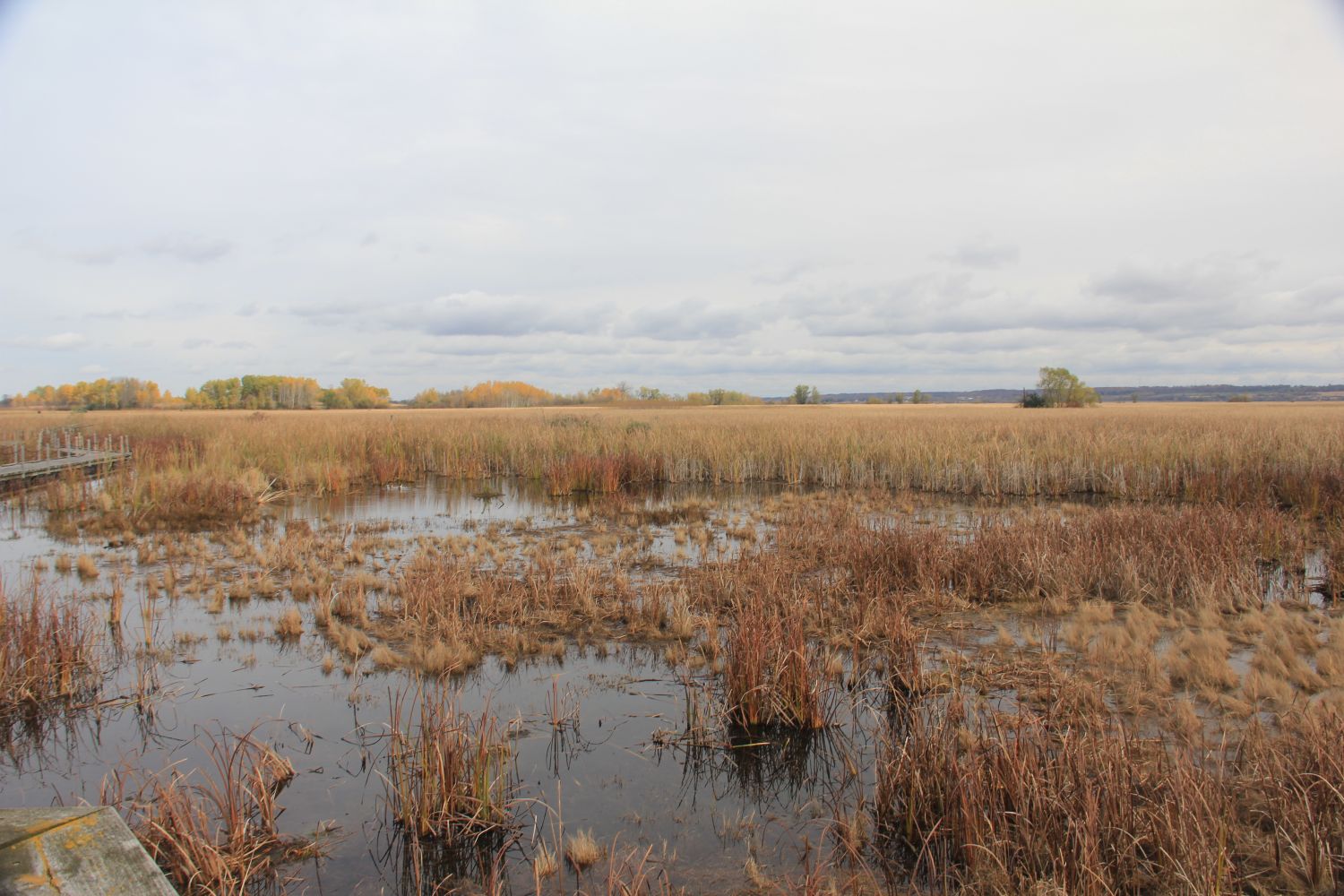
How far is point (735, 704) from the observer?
5.31 meters

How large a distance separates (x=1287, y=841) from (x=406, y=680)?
5.75 meters

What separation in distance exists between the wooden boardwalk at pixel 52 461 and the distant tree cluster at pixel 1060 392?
6686 cm

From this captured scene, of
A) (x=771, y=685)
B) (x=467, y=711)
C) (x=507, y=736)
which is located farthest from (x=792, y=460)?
(x=507, y=736)

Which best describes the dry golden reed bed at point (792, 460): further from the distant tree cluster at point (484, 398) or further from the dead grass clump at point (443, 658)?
the distant tree cluster at point (484, 398)

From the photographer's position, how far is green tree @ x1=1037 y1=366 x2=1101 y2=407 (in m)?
65.2

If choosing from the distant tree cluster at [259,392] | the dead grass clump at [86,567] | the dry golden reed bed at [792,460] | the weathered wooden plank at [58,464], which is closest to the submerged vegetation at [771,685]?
the dead grass clump at [86,567]

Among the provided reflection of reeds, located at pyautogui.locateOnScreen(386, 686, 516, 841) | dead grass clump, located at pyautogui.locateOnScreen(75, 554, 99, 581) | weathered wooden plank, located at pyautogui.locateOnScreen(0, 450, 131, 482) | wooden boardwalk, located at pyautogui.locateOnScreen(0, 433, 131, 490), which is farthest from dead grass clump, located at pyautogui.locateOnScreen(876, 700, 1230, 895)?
weathered wooden plank, located at pyautogui.locateOnScreen(0, 450, 131, 482)

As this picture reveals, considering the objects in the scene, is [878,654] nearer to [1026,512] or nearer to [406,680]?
[406,680]

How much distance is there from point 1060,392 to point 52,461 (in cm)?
6974

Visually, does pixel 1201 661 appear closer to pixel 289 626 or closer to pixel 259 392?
pixel 289 626

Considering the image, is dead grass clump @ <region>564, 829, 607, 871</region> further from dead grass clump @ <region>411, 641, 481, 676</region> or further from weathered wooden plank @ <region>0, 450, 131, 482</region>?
weathered wooden plank @ <region>0, 450, 131, 482</region>

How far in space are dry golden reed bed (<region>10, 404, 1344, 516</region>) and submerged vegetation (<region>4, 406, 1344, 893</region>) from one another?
0.65m

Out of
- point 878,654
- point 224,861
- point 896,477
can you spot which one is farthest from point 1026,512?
point 224,861

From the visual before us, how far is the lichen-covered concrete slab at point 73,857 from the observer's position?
1.98m
